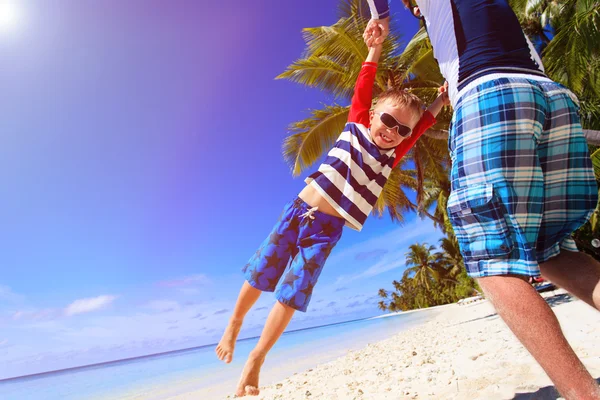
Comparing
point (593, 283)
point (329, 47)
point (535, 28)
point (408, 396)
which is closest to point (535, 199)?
point (593, 283)

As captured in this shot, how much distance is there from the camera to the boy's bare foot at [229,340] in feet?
8.15

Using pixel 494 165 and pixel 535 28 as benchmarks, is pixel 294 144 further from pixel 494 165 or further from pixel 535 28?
pixel 535 28

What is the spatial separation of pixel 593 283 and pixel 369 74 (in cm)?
191

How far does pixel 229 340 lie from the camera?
98.3 inches

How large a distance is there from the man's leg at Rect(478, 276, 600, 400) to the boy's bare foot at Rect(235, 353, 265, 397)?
1569 mm

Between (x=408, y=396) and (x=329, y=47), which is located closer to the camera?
(x=408, y=396)

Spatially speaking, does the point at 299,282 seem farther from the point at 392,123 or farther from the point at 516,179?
the point at 516,179

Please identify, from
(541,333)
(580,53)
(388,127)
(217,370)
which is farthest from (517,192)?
(217,370)

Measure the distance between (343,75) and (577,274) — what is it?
28.0 ft

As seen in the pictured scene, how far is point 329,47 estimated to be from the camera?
8.61 meters

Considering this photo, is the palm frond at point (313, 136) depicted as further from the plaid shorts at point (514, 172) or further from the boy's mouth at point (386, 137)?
the plaid shorts at point (514, 172)

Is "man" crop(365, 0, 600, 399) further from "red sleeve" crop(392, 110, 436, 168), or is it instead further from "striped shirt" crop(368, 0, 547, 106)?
"red sleeve" crop(392, 110, 436, 168)

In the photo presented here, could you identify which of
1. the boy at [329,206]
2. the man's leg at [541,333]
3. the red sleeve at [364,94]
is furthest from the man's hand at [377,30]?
the man's leg at [541,333]

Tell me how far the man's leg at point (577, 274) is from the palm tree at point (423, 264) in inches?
1363
